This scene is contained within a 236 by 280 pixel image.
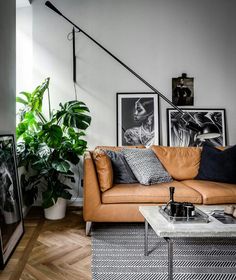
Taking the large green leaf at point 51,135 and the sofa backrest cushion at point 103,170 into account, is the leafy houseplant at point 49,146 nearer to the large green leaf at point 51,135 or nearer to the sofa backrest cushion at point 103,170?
the large green leaf at point 51,135

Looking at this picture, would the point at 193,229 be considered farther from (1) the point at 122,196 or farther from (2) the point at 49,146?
(2) the point at 49,146

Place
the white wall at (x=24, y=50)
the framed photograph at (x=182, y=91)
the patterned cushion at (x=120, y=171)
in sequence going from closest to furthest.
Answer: the patterned cushion at (x=120, y=171) < the white wall at (x=24, y=50) < the framed photograph at (x=182, y=91)

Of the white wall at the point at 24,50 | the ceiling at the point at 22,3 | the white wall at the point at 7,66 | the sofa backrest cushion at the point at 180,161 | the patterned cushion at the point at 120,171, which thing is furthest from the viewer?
the white wall at the point at 24,50

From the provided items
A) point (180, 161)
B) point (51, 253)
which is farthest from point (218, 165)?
point (51, 253)

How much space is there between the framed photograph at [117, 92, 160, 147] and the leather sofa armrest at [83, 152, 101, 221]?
3.56ft

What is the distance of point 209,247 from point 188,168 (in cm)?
109

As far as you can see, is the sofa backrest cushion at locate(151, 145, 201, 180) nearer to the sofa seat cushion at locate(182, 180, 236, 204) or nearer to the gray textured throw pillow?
the gray textured throw pillow

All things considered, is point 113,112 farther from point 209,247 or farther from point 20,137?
point 209,247

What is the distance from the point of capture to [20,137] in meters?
3.18

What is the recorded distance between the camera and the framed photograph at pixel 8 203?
2.02 metres

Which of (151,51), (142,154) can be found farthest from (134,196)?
(151,51)

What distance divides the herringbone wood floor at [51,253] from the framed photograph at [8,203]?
0.30 ft

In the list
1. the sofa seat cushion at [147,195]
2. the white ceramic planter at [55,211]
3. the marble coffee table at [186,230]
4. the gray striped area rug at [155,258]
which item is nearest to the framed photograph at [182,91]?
the sofa seat cushion at [147,195]

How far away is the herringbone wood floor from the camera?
1851 mm
